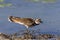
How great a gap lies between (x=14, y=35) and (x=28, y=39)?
314 millimetres

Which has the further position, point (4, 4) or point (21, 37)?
point (4, 4)

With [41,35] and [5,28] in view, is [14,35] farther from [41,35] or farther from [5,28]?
[5,28]

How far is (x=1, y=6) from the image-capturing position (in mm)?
10164

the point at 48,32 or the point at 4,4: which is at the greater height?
the point at 4,4

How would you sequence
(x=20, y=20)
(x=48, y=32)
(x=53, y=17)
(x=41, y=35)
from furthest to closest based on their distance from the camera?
(x=53, y=17) → (x=48, y=32) → (x=41, y=35) → (x=20, y=20)

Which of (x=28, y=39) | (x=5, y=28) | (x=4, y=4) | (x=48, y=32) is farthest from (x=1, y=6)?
(x=28, y=39)

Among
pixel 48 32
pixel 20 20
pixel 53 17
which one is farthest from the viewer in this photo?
pixel 53 17

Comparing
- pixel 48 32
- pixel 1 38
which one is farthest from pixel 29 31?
pixel 48 32

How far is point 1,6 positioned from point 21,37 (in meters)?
2.97

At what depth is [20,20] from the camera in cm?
713

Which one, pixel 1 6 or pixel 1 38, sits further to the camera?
pixel 1 6

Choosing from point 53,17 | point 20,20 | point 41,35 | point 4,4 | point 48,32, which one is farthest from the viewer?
point 4,4

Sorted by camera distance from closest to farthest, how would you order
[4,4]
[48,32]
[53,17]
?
[48,32] < [53,17] < [4,4]

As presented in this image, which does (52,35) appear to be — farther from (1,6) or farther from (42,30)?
(1,6)
